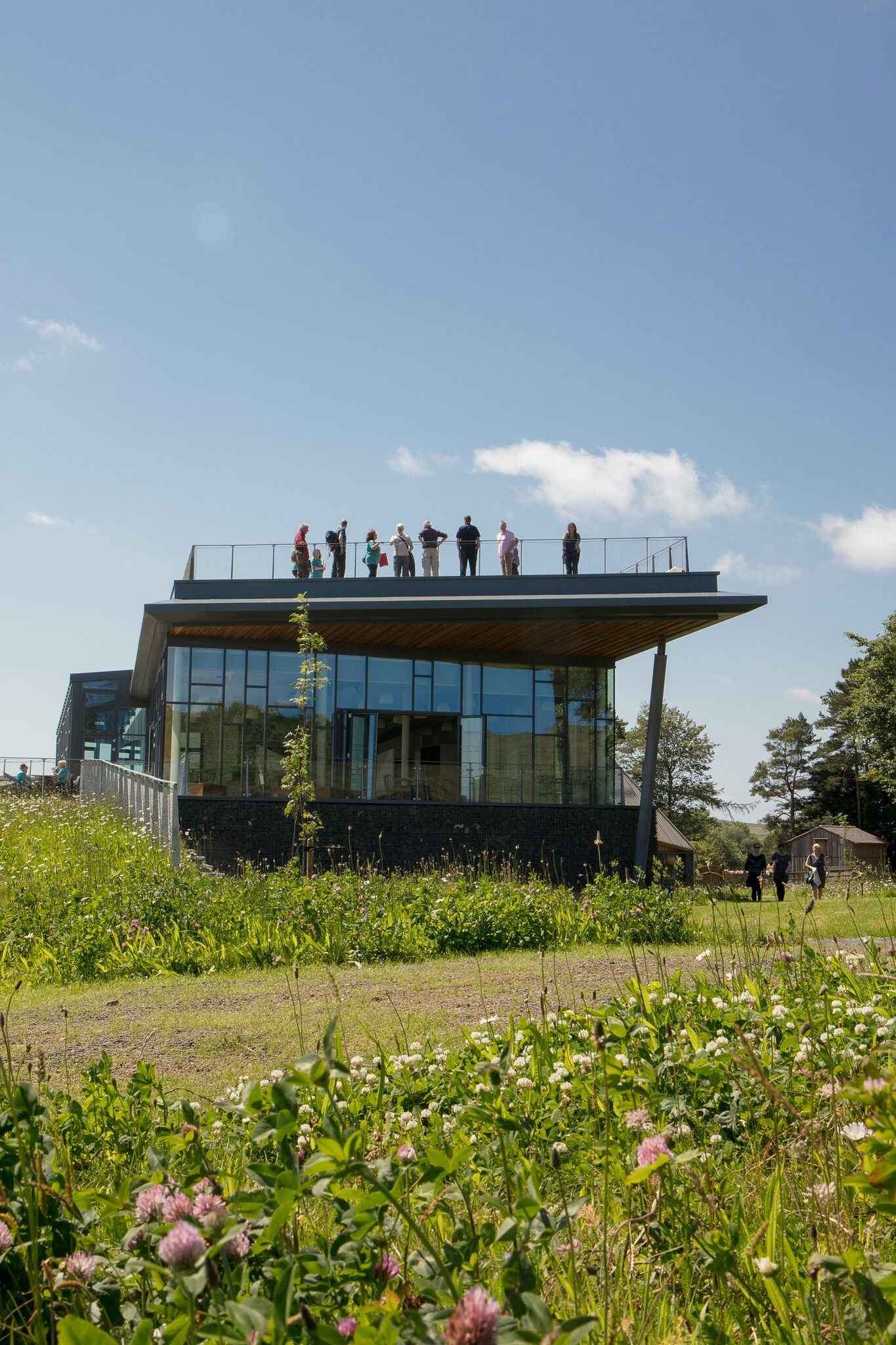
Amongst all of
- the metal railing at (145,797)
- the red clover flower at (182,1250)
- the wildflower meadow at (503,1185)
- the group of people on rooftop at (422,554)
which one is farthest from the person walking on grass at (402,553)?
the red clover flower at (182,1250)

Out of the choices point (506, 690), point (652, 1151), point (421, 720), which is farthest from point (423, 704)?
point (652, 1151)

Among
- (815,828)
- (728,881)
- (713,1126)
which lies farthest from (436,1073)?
(815,828)

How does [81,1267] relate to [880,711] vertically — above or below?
below

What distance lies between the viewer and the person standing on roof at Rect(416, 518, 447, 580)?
26531 mm

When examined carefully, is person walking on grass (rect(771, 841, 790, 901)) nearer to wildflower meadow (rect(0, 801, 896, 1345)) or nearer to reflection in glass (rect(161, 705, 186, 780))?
reflection in glass (rect(161, 705, 186, 780))

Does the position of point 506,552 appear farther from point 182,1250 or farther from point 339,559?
point 182,1250

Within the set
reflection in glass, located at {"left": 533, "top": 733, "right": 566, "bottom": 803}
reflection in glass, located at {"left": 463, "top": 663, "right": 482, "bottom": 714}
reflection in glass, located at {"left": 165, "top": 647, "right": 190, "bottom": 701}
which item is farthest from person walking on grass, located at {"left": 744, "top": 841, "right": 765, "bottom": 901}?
reflection in glass, located at {"left": 165, "top": 647, "right": 190, "bottom": 701}

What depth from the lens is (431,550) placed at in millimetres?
26703

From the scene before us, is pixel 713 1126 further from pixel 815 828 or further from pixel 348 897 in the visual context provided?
pixel 815 828

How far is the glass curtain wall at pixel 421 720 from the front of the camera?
84.4 ft

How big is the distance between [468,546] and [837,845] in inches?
1867

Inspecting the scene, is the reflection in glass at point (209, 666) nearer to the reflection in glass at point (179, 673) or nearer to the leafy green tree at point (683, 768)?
the reflection in glass at point (179, 673)

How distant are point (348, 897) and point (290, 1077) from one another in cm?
1026

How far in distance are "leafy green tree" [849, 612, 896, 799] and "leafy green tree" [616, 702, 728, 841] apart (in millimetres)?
22793
